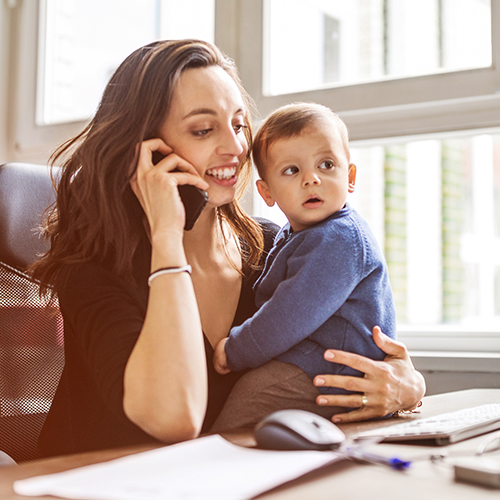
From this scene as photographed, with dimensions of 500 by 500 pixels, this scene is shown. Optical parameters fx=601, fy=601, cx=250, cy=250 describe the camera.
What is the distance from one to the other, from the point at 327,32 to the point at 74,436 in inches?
62.6

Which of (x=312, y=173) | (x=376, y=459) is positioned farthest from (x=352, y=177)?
(x=376, y=459)

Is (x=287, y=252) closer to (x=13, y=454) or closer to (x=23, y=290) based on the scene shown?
(x=23, y=290)

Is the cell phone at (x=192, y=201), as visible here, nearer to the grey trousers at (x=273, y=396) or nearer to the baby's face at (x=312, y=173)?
the baby's face at (x=312, y=173)

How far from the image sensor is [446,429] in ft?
2.67

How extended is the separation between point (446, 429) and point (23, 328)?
0.92 m

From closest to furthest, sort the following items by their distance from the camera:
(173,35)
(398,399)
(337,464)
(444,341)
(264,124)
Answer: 1. (337,464)
2. (398,399)
3. (264,124)
4. (444,341)
5. (173,35)

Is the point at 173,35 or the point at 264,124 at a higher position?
the point at 173,35

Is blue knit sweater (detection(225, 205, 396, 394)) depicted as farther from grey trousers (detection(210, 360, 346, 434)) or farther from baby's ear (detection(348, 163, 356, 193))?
baby's ear (detection(348, 163, 356, 193))

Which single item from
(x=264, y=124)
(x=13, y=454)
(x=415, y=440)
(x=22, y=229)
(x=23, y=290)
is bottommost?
(x=13, y=454)

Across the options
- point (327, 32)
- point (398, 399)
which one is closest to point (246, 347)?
point (398, 399)

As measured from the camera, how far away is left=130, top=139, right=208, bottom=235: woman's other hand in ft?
3.53

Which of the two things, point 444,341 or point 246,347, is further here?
point 444,341

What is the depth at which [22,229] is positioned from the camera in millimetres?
1347

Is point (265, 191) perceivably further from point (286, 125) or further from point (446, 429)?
point (446, 429)
